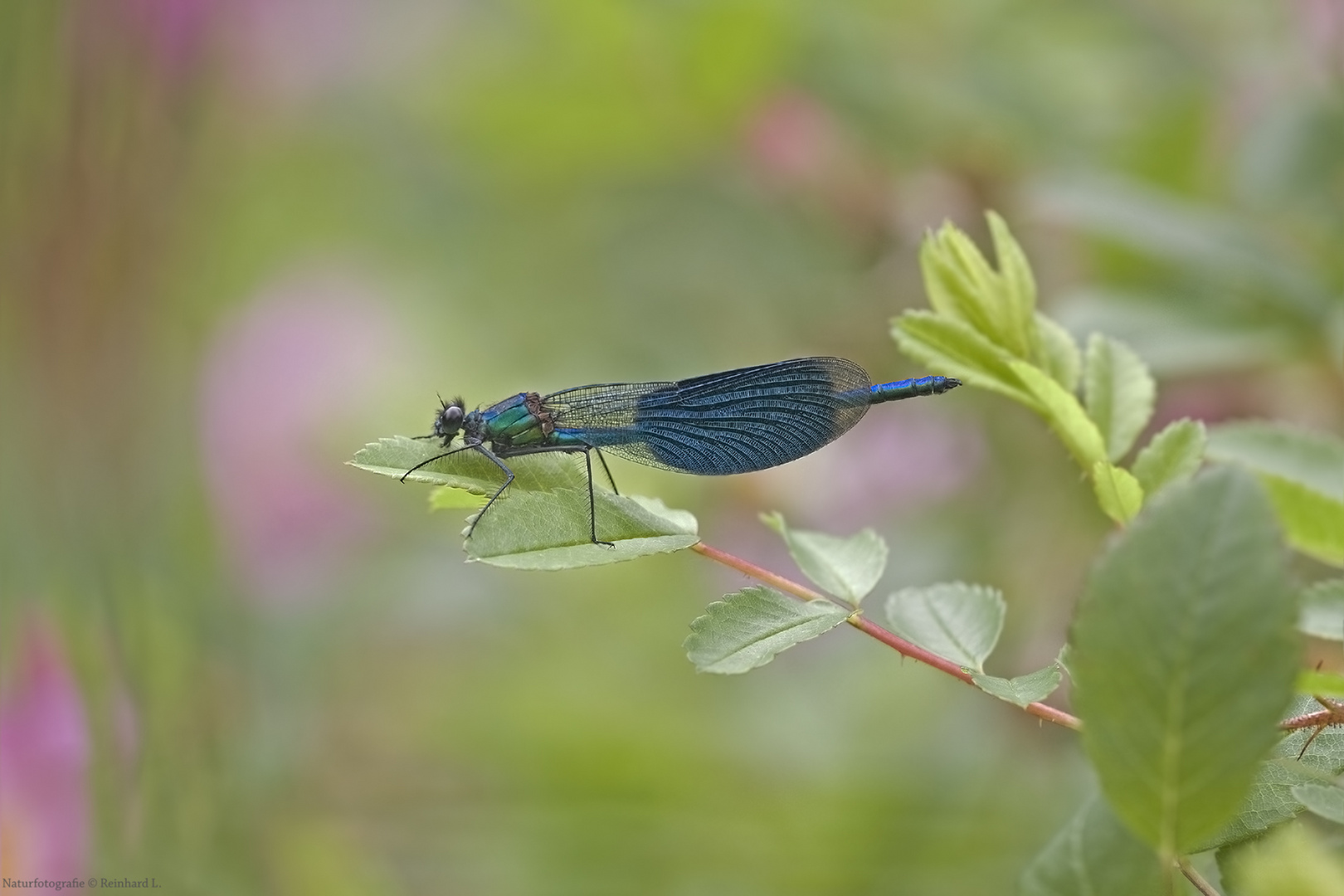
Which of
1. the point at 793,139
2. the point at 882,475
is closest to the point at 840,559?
the point at 882,475

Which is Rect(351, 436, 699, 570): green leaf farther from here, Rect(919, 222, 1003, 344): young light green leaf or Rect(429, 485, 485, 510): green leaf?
Rect(919, 222, 1003, 344): young light green leaf

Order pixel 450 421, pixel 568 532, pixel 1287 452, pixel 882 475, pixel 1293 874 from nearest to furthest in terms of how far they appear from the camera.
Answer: pixel 1293 874
pixel 568 532
pixel 1287 452
pixel 450 421
pixel 882 475

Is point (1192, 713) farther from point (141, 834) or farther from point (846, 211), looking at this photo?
point (846, 211)

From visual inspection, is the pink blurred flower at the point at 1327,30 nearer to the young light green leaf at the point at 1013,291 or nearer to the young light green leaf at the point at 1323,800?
the young light green leaf at the point at 1013,291

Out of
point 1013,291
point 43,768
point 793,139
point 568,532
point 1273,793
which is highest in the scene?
point 793,139

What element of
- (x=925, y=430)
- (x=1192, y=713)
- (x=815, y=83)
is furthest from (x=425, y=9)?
(x=1192, y=713)

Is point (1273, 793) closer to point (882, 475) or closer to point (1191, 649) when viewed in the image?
point (1191, 649)
